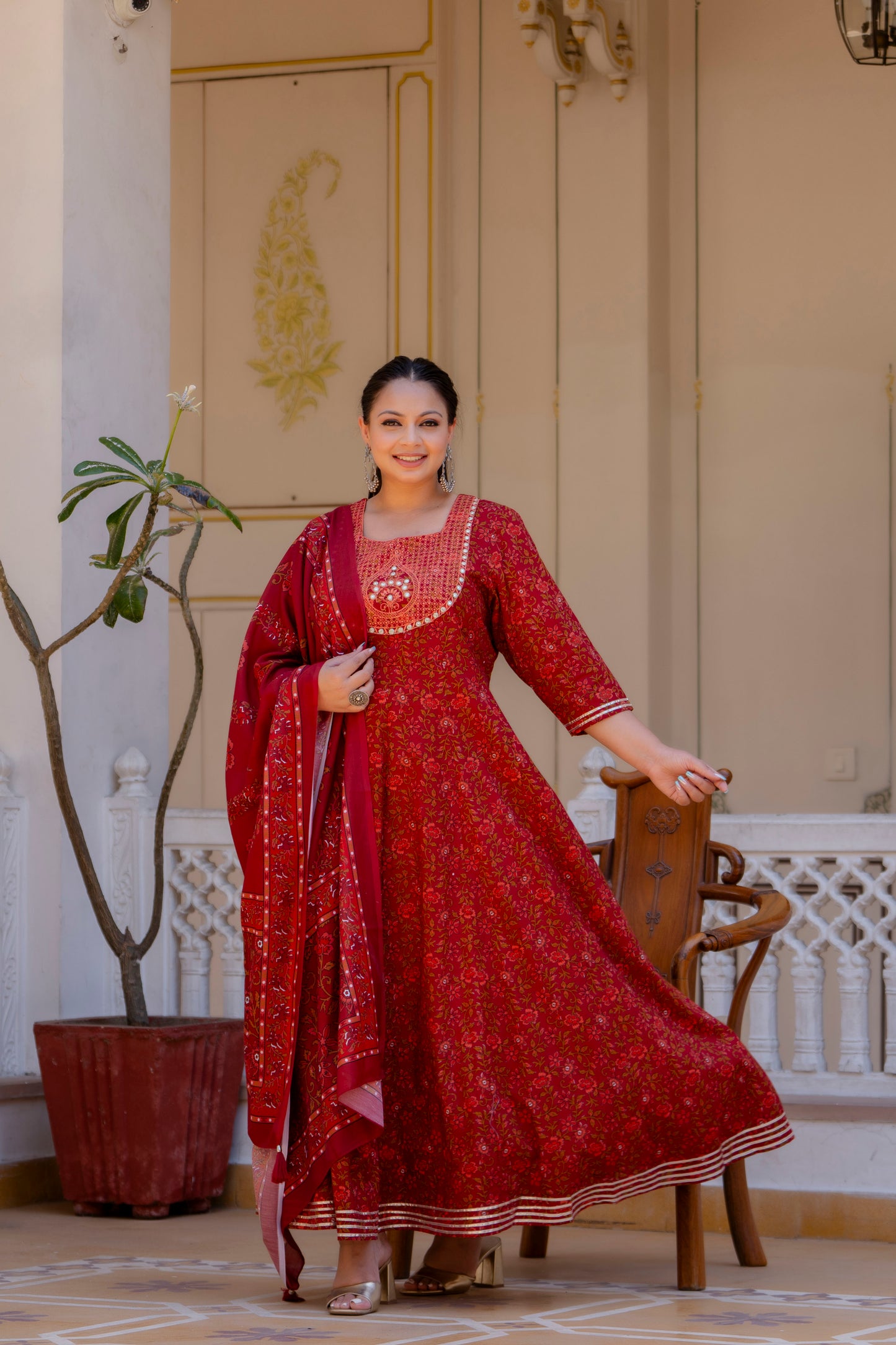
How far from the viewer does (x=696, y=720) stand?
609 centimetres

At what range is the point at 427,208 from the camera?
632cm

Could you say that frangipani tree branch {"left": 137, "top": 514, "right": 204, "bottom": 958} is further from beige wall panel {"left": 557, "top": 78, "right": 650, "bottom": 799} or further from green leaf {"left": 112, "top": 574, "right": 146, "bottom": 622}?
beige wall panel {"left": 557, "top": 78, "right": 650, "bottom": 799}

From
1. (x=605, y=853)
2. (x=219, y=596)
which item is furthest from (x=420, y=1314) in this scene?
(x=219, y=596)

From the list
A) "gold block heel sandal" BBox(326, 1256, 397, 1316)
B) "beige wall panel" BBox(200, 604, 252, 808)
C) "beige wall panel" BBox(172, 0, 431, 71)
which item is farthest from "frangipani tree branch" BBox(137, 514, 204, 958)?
"beige wall panel" BBox(172, 0, 431, 71)

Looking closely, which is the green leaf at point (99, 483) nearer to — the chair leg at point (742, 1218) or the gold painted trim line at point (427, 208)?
the chair leg at point (742, 1218)

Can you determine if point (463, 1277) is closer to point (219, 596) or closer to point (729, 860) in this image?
point (729, 860)

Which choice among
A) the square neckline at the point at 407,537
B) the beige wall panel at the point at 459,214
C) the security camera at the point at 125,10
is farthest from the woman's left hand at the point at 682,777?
the beige wall panel at the point at 459,214

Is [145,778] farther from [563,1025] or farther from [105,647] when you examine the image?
[563,1025]

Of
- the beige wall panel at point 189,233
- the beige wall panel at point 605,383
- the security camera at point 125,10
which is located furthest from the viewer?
the beige wall panel at point 189,233

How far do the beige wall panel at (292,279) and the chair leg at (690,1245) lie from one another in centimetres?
381

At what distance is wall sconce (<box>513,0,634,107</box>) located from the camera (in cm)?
576

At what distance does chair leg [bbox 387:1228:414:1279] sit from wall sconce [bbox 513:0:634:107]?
4002mm

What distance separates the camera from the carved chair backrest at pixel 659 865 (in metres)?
3.29

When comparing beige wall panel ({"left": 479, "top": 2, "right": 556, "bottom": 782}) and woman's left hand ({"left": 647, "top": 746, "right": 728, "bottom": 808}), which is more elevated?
beige wall panel ({"left": 479, "top": 2, "right": 556, "bottom": 782})
